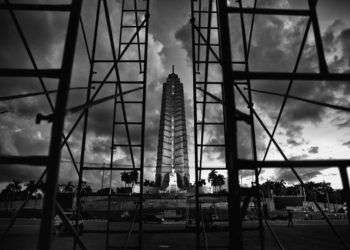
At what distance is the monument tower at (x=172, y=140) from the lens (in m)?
91.8

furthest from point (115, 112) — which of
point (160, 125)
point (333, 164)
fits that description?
point (160, 125)

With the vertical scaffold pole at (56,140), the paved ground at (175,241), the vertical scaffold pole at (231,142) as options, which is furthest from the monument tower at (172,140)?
the vertical scaffold pole at (56,140)

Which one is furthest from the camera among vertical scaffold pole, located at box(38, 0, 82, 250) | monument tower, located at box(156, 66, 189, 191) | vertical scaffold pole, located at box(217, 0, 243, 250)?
monument tower, located at box(156, 66, 189, 191)

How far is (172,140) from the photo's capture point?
3944 inches

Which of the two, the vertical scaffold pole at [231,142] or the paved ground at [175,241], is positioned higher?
the vertical scaffold pole at [231,142]

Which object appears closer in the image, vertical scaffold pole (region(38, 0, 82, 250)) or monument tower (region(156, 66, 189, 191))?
vertical scaffold pole (region(38, 0, 82, 250))

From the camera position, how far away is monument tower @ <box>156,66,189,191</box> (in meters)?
91.8

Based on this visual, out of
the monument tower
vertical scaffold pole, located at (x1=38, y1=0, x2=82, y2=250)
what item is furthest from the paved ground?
the monument tower

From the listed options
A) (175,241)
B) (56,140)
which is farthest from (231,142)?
(175,241)

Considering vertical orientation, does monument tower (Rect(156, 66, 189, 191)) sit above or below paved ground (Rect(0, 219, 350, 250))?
above

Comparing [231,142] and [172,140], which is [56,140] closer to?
[231,142]

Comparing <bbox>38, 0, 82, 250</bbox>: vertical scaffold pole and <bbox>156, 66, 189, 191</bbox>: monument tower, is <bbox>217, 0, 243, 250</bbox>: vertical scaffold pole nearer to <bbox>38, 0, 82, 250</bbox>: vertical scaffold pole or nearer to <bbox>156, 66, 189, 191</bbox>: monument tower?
<bbox>38, 0, 82, 250</bbox>: vertical scaffold pole

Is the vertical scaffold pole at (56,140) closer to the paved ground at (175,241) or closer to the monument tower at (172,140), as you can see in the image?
the paved ground at (175,241)

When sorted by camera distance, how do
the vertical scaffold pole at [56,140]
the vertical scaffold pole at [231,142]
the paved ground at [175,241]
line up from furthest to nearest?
1. the paved ground at [175,241]
2. the vertical scaffold pole at [231,142]
3. the vertical scaffold pole at [56,140]
